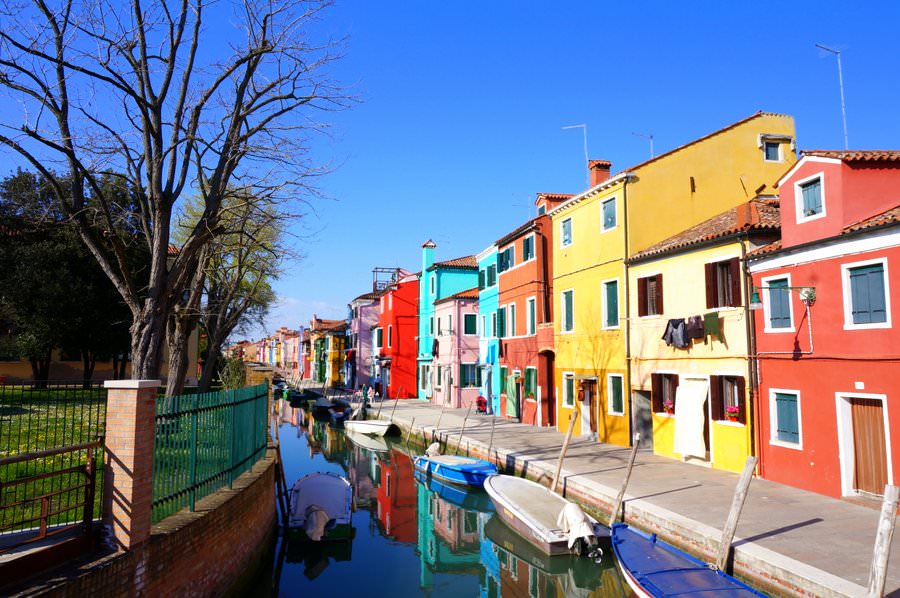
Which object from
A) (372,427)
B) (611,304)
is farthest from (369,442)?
(611,304)

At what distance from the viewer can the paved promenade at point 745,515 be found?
28.5 ft

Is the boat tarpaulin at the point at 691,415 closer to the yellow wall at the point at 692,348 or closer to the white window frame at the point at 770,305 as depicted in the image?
the yellow wall at the point at 692,348

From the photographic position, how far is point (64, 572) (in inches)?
221

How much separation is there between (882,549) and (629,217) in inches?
540

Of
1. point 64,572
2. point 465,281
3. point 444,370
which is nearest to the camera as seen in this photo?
point 64,572

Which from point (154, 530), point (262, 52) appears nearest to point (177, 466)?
point (154, 530)

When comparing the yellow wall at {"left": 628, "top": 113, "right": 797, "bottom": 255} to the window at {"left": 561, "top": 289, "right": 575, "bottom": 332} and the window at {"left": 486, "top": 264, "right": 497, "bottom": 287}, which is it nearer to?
the window at {"left": 561, "top": 289, "right": 575, "bottom": 332}

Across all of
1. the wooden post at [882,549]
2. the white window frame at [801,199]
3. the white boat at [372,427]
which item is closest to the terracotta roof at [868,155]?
the white window frame at [801,199]

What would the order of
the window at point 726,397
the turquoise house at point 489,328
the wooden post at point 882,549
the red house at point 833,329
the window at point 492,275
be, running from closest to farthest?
the wooden post at point 882,549 → the red house at point 833,329 → the window at point 726,397 → the turquoise house at point 489,328 → the window at point 492,275

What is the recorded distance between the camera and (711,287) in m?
16.8

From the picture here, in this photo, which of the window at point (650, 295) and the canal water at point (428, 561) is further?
the window at point (650, 295)

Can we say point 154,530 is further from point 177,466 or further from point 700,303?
point 700,303

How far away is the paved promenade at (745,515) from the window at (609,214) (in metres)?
7.49

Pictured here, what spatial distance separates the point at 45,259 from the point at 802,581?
109 ft
